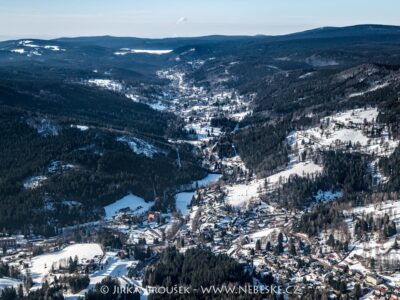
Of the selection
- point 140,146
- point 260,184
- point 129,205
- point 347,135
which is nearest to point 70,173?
point 129,205

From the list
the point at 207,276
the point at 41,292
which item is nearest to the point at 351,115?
the point at 207,276

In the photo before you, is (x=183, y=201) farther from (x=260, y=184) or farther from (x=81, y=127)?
(x=81, y=127)

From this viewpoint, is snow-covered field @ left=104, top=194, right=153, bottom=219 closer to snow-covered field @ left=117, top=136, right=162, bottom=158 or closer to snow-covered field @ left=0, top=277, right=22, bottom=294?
snow-covered field @ left=117, top=136, right=162, bottom=158

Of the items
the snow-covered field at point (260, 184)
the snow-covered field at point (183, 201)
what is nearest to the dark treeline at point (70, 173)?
the snow-covered field at point (183, 201)

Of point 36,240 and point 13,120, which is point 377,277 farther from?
point 13,120

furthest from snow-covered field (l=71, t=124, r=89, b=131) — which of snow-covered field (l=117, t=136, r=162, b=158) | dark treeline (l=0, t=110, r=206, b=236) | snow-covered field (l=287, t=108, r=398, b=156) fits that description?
snow-covered field (l=287, t=108, r=398, b=156)
